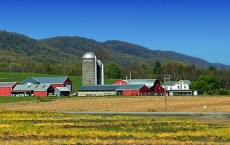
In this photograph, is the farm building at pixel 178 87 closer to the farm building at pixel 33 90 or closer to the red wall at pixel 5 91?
the farm building at pixel 33 90

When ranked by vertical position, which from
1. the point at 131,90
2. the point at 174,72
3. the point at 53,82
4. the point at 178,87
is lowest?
the point at 131,90

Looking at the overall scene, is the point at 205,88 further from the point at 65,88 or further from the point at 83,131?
the point at 83,131

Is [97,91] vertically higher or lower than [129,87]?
lower

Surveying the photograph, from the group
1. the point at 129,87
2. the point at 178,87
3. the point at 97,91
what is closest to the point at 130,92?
the point at 129,87

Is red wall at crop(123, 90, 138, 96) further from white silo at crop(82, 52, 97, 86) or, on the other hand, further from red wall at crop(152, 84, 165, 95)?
white silo at crop(82, 52, 97, 86)

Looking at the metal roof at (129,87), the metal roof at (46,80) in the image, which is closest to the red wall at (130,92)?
the metal roof at (129,87)

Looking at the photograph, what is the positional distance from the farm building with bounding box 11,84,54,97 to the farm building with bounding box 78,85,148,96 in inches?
338

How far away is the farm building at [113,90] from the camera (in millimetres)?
118750

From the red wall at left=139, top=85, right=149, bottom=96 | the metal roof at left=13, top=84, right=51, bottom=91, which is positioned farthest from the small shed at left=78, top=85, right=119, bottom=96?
the metal roof at left=13, top=84, right=51, bottom=91

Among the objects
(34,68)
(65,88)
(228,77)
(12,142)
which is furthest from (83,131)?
(34,68)

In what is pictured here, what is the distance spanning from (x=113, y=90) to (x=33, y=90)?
851 inches

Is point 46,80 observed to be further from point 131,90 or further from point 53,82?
point 131,90

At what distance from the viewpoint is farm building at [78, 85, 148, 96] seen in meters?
119

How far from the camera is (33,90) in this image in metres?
120
